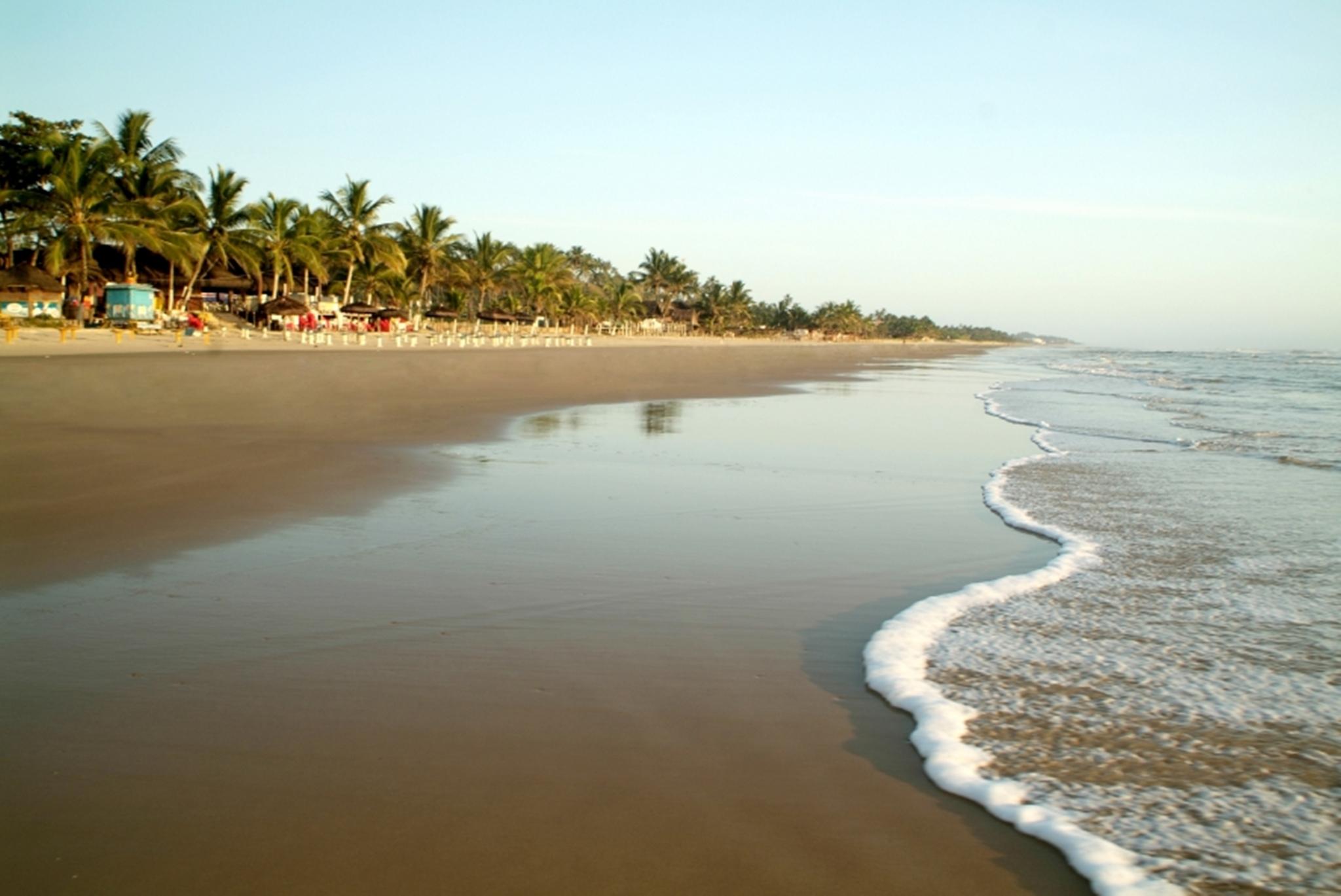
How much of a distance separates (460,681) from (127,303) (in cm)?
3498

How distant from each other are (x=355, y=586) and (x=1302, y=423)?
63.7 feet

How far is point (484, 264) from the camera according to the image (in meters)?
61.4

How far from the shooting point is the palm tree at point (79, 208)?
105ft

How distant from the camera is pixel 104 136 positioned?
123 feet

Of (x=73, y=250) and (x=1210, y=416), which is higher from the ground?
(x=73, y=250)

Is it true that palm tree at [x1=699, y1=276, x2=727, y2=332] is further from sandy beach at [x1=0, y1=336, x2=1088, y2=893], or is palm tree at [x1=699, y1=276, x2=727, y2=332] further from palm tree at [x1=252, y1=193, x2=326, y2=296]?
sandy beach at [x1=0, y1=336, x2=1088, y2=893]

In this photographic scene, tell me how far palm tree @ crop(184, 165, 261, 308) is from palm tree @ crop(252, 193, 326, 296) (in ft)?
1.85

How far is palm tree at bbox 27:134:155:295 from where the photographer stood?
1256 inches

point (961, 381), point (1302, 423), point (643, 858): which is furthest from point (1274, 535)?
point (961, 381)

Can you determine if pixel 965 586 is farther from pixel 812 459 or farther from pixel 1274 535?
pixel 812 459

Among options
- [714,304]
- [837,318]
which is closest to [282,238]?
[714,304]

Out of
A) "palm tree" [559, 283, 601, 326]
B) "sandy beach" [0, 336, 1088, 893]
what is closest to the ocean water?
"sandy beach" [0, 336, 1088, 893]

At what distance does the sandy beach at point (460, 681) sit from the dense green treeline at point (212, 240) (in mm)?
28280

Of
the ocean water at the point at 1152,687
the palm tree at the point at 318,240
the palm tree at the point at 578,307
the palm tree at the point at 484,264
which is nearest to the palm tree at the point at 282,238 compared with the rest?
the palm tree at the point at 318,240
